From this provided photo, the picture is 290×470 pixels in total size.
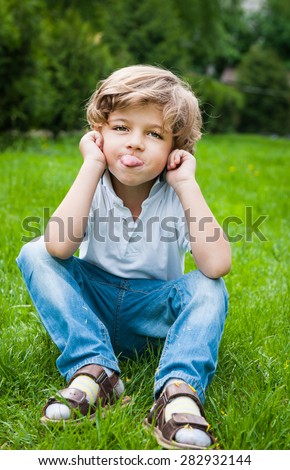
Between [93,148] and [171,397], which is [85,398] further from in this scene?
[93,148]

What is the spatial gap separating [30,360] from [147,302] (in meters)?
0.43

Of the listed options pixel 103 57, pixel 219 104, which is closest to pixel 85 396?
pixel 103 57

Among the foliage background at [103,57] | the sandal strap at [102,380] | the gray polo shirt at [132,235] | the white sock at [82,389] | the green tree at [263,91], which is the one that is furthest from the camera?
the green tree at [263,91]

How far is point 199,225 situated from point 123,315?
399mm

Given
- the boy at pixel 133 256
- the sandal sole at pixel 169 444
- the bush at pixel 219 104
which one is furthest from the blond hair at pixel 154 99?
the bush at pixel 219 104

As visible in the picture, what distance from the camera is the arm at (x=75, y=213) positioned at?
1.96 m

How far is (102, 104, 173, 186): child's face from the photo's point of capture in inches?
80.7

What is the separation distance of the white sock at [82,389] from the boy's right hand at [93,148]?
2.28ft

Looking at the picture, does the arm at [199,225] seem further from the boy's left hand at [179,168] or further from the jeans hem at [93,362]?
the jeans hem at [93,362]

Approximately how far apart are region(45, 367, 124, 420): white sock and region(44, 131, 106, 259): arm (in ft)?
1.31

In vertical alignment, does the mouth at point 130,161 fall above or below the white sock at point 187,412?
above
